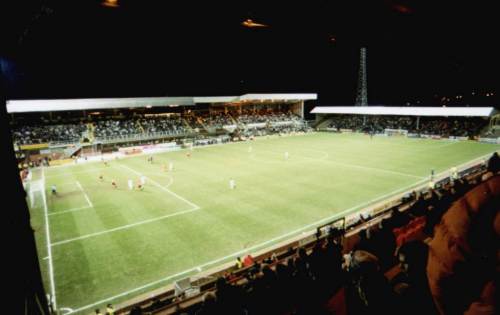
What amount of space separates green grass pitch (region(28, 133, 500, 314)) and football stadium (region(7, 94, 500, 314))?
0.09 meters

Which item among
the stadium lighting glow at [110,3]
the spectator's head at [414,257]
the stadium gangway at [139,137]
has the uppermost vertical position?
the stadium lighting glow at [110,3]

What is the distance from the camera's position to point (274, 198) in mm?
20219

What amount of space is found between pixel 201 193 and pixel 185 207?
2.84m

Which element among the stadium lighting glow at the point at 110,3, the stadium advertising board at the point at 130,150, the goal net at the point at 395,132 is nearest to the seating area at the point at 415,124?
the goal net at the point at 395,132

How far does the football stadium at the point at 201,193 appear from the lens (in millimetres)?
10250

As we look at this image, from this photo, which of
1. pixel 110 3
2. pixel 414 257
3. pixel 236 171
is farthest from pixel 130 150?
pixel 414 257

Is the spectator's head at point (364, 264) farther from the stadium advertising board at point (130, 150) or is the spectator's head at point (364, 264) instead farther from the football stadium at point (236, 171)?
the stadium advertising board at point (130, 150)

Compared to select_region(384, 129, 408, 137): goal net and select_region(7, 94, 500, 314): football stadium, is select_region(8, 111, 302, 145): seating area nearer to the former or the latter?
select_region(7, 94, 500, 314): football stadium

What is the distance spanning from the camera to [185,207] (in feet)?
63.5

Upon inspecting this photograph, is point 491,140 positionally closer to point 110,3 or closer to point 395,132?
point 395,132

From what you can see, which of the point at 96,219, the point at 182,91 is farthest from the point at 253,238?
the point at 182,91

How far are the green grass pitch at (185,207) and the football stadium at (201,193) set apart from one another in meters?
0.09

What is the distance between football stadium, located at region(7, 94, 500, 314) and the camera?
33.6 ft

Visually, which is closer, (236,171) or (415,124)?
(236,171)
